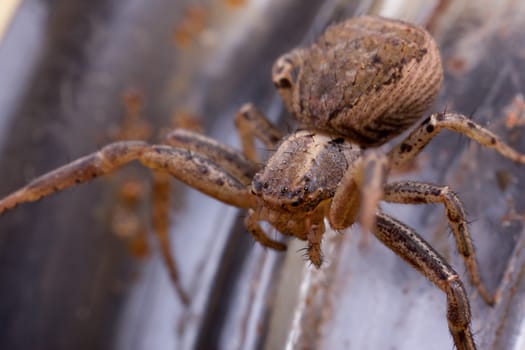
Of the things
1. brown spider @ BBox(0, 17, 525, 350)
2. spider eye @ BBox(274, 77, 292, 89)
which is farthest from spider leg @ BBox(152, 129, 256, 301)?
spider eye @ BBox(274, 77, 292, 89)

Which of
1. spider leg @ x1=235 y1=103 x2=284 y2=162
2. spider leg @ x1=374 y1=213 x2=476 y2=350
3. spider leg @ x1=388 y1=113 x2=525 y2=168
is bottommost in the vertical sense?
spider leg @ x1=374 y1=213 x2=476 y2=350

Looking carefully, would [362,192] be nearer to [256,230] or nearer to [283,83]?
[256,230]

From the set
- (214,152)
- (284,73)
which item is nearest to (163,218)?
(214,152)

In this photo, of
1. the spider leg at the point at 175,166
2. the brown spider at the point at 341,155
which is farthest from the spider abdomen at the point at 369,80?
the spider leg at the point at 175,166

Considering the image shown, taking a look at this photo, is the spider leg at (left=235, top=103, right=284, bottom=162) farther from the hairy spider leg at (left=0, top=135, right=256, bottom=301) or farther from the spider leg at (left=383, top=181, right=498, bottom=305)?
the spider leg at (left=383, top=181, right=498, bottom=305)

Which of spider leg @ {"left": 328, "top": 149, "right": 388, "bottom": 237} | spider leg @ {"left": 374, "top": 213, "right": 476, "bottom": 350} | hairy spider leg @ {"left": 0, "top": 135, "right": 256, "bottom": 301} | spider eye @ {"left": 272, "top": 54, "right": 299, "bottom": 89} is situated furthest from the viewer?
spider eye @ {"left": 272, "top": 54, "right": 299, "bottom": 89}

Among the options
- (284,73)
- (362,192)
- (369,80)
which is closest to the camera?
(362,192)

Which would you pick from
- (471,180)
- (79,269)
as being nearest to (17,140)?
(79,269)
